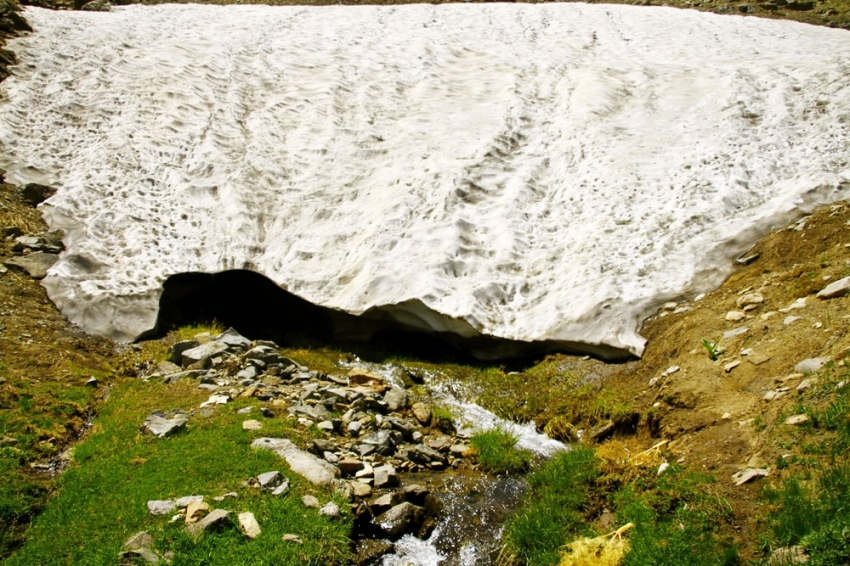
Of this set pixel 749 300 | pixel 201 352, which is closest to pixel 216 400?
pixel 201 352

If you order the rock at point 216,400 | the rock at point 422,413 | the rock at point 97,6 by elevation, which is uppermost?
the rock at point 97,6

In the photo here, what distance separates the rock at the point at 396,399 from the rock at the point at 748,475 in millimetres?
5703

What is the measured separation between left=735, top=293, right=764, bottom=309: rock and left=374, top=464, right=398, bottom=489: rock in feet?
22.4

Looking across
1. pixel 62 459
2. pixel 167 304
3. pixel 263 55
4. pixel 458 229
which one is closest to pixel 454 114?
pixel 458 229

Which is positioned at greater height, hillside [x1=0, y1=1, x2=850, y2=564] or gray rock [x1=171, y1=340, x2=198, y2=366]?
hillside [x1=0, y1=1, x2=850, y2=564]

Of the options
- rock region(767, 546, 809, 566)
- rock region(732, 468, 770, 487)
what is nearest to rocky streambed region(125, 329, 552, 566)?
rock region(732, 468, 770, 487)

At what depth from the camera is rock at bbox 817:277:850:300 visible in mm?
10008

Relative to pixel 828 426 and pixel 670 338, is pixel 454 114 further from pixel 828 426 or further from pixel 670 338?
pixel 828 426

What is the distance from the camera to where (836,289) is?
1009 centimetres

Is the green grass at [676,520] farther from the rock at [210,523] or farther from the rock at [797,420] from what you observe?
the rock at [210,523]

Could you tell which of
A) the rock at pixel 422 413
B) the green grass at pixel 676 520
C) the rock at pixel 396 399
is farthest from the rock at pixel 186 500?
the green grass at pixel 676 520

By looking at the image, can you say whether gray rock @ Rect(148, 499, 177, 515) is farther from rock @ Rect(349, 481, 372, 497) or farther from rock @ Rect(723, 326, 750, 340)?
rock @ Rect(723, 326, 750, 340)

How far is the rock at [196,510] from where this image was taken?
798cm

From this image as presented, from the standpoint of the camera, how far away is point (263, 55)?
2353 centimetres
